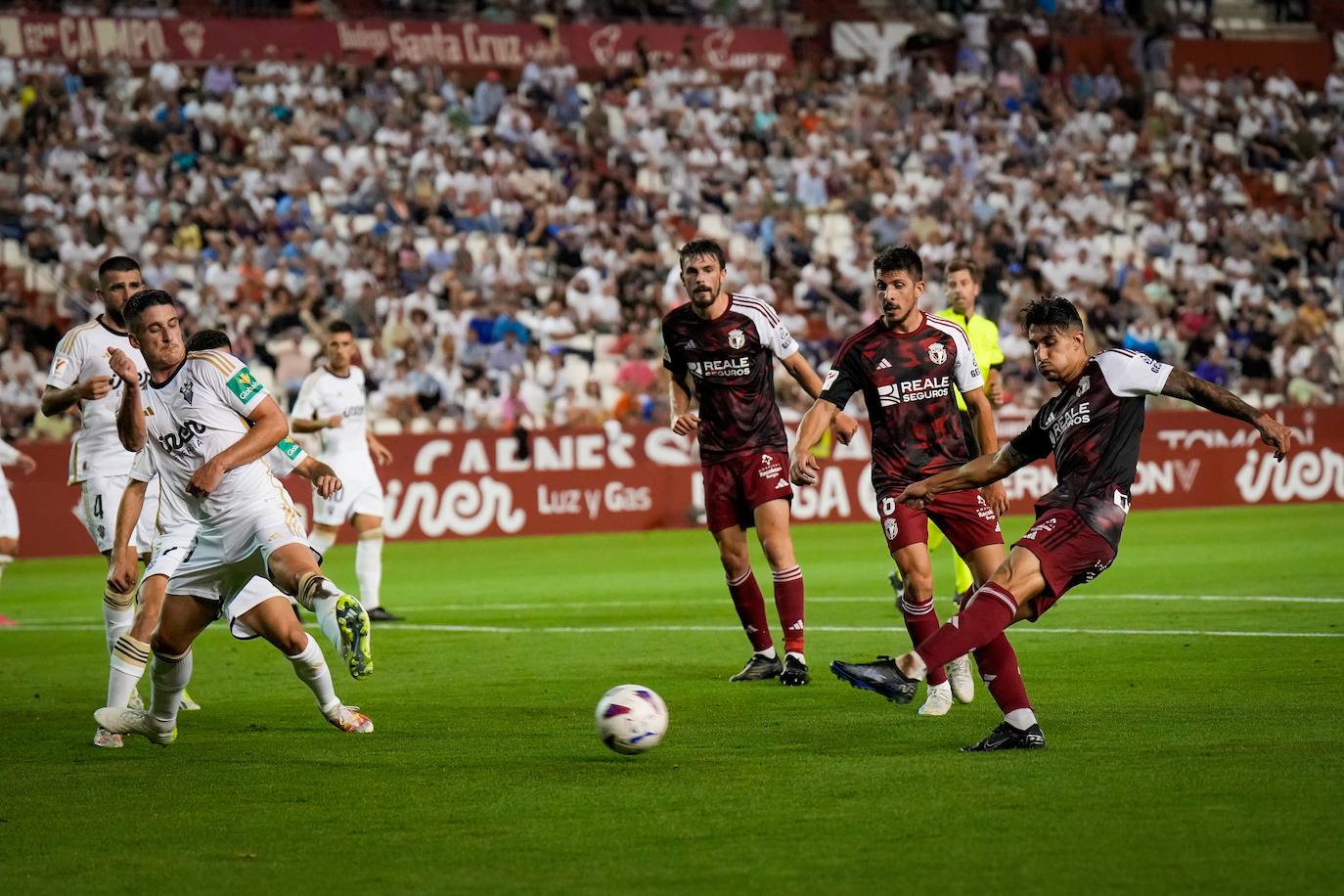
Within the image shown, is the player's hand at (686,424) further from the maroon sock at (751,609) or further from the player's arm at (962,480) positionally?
the player's arm at (962,480)

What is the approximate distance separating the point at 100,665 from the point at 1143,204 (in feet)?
84.6

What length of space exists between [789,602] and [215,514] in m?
3.97

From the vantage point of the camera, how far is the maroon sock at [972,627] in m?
7.85

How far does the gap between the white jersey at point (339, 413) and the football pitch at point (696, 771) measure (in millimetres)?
2245

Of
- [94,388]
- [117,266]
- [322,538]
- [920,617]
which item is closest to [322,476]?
[94,388]

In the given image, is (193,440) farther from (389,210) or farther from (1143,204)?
(1143,204)

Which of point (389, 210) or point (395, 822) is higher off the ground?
point (389, 210)

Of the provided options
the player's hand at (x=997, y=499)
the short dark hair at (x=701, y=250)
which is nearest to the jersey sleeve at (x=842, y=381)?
the player's hand at (x=997, y=499)

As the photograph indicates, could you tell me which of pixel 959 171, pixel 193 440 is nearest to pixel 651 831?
pixel 193 440

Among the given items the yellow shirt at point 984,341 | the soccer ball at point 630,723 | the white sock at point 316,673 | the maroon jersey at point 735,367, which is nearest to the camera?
the soccer ball at point 630,723

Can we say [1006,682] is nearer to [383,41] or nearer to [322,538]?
[322,538]

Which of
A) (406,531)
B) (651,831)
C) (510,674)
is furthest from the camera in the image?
(406,531)

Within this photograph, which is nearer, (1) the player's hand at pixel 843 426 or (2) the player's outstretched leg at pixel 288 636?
(2) the player's outstretched leg at pixel 288 636

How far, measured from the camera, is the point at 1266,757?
25.6 feet
